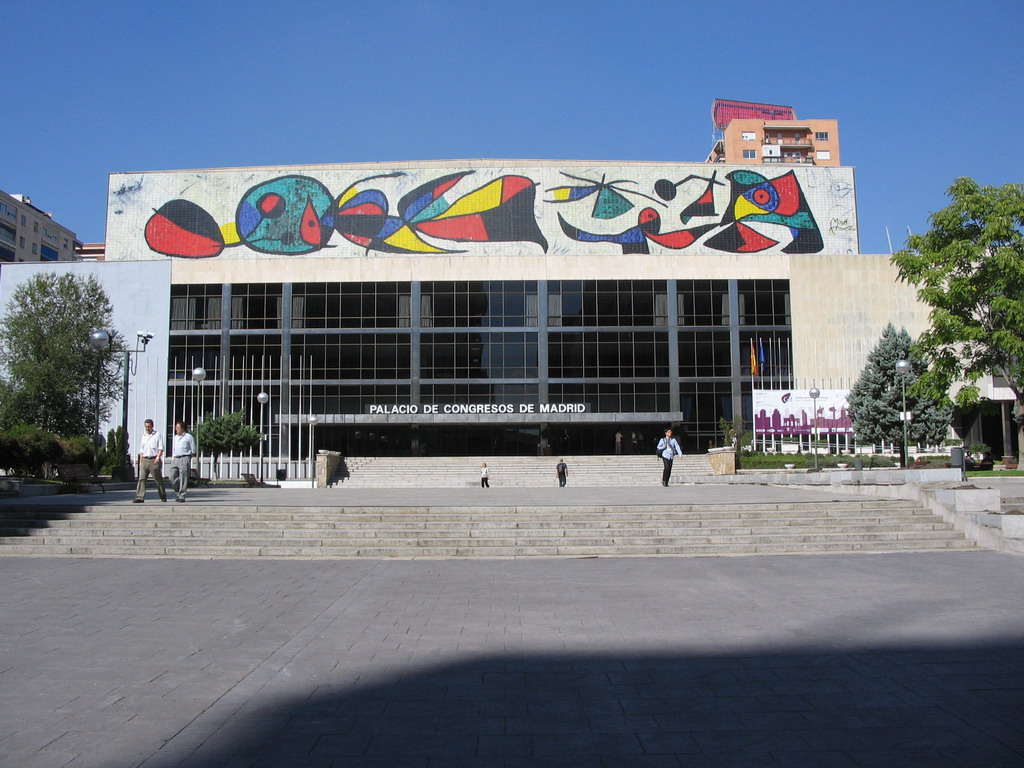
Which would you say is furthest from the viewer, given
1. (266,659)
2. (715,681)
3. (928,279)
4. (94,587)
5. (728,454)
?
(728,454)

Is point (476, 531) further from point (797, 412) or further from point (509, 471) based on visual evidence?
point (797, 412)

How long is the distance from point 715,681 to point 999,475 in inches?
1183

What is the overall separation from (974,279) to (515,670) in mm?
33299

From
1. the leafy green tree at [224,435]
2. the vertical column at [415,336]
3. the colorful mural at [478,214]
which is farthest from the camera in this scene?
the colorful mural at [478,214]

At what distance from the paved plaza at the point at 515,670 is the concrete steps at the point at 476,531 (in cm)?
243

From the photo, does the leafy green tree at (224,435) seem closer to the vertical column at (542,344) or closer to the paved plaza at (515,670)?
the vertical column at (542,344)

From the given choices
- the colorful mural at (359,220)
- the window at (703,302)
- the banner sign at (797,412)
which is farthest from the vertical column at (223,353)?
the banner sign at (797,412)

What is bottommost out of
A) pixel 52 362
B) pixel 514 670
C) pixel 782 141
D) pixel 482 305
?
pixel 514 670

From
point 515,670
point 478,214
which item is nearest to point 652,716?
point 515,670

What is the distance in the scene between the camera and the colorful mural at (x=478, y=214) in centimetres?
6178

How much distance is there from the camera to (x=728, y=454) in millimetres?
44219

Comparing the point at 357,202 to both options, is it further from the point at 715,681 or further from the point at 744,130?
the point at 744,130

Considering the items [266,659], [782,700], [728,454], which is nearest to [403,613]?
[266,659]

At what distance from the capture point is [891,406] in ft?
147
